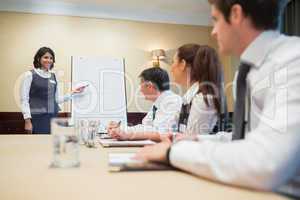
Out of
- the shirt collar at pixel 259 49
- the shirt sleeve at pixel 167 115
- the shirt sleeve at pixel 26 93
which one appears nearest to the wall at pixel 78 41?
the shirt sleeve at pixel 26 93

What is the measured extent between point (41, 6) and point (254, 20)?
413 cm

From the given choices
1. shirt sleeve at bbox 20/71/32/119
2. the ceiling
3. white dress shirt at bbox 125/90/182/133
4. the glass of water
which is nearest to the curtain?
the ceiling

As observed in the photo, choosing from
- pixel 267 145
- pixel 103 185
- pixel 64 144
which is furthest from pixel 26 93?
pixel 267 145

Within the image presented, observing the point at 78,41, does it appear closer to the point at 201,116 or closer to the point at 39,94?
the point at 39,94

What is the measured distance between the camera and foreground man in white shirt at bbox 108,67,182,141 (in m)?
1.68

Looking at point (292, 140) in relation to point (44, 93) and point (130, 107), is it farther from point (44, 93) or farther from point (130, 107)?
point (130, 107)

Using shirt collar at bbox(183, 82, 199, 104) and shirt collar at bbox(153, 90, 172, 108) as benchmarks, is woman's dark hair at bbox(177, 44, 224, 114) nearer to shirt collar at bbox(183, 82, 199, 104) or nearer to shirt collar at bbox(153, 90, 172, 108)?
shirt collar at bbox(183, 82, 199, 104)

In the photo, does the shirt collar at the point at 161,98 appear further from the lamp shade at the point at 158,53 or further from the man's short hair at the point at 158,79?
the lamp shade at the point at 158,53

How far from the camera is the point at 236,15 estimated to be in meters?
0.92

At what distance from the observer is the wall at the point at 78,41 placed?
4.39 meters

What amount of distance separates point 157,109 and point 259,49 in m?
1.64

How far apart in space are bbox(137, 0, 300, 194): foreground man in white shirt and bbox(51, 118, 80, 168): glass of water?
Answer: 0.58 feet

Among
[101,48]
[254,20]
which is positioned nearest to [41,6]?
[101,48]

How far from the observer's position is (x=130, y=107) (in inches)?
193
